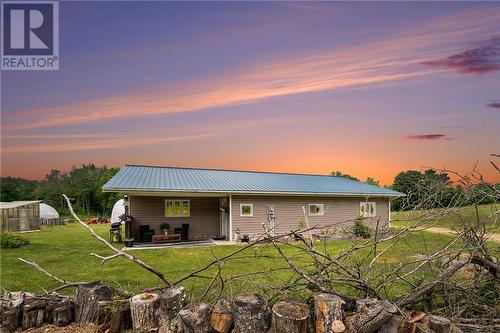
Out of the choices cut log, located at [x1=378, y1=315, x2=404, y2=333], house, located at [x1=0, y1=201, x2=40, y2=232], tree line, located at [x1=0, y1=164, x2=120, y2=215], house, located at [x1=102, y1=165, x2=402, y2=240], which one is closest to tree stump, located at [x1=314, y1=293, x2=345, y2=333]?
cut log, located at [x1=378, y1=315, x2=404, y2=333]

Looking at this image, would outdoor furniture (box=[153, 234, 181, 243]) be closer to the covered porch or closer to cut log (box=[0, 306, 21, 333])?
the covered porch

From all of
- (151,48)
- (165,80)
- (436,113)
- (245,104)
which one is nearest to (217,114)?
(245,104)

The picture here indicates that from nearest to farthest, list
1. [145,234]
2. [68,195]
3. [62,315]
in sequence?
[62,315]
[145,234]
[68,195]

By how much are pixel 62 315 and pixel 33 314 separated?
0.38m

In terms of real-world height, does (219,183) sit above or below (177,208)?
above

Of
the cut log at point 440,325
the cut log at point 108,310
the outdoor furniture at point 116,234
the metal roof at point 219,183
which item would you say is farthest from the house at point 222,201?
the cut log at point 440,325

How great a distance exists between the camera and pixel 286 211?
1786cm

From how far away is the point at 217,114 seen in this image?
13.4 metres

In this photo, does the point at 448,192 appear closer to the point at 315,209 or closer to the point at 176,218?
the point at 176,218

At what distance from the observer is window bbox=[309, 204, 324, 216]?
731 inches

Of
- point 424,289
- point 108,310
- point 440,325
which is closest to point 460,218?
point 424,289

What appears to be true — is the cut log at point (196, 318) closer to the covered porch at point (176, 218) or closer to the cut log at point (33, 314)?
the cut log at point (33, 314)

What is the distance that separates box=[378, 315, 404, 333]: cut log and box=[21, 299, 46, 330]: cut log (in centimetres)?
393

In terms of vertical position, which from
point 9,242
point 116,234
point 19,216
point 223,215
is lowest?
point 116,234
